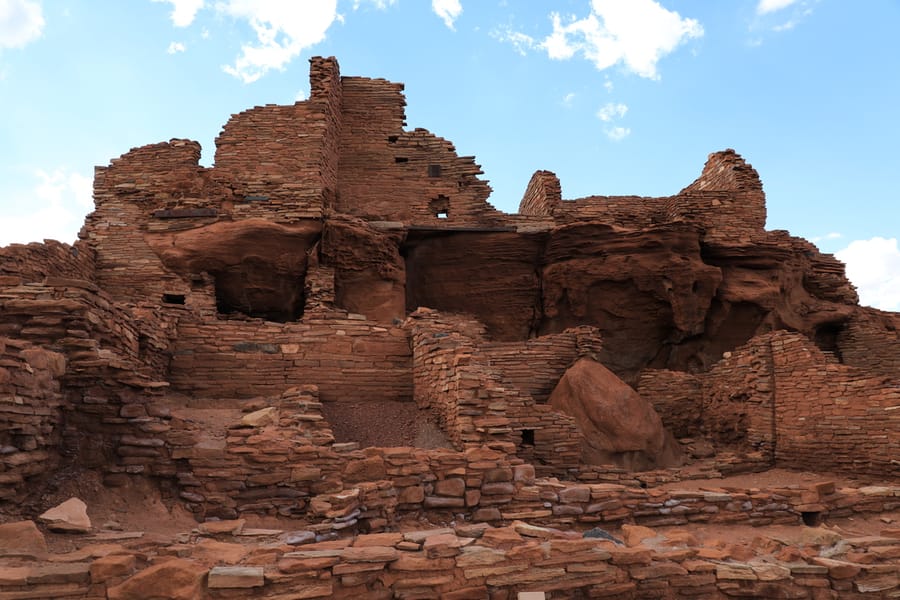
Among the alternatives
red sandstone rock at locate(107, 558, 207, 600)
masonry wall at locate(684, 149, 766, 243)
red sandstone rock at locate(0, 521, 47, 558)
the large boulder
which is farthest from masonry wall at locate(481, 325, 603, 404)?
red sandstone rock at locate(0, 521, 47, 558)

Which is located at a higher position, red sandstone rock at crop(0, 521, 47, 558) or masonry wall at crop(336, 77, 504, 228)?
masonry wall at crop(336, 77, 504, 228)

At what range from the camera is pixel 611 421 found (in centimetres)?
951

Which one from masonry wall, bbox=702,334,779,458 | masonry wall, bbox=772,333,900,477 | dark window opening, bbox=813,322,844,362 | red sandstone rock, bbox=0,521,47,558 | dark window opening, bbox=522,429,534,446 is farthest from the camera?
dark window opening, bbox=813,322,844,362

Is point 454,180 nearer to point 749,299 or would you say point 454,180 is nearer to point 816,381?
point 749,299

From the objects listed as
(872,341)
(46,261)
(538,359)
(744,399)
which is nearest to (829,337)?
(872,341)

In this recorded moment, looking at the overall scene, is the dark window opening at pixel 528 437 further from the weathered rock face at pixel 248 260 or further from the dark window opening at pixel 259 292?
the weathered rock face at pixel 248 260

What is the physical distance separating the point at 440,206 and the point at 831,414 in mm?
10090

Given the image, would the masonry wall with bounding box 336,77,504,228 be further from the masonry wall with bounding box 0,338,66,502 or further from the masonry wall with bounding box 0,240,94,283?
the masonry wall with bounding box 0,338,66,502

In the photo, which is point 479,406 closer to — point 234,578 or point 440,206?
point 234,578

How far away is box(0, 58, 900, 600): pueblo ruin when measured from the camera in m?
4.73

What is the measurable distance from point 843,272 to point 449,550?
1651 cm

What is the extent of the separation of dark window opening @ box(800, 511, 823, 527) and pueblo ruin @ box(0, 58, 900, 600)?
0.04 meters

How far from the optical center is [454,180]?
16.1 m

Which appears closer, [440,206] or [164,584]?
[164,584]
